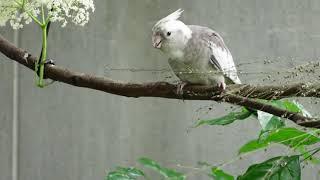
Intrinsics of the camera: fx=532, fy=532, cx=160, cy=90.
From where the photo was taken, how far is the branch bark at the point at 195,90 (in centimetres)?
60

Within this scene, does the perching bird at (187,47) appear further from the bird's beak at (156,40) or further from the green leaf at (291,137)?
the green leaf at (291,137)

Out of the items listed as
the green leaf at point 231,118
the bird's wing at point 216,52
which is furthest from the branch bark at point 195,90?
the bird's wing at point 216,52

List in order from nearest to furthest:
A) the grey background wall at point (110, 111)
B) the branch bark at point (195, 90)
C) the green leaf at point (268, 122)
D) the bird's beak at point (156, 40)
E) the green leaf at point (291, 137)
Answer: the branch bark at point (195, 90), the green leaf at point (291, 137), the green leaf at point (268, 122), the bird's beak at point (156, 40), the grey background wall at point (110, 111)

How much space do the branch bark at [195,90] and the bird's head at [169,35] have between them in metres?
0.19

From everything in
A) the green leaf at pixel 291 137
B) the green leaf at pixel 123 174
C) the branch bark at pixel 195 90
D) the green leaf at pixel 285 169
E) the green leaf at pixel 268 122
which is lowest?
the green leaf at pixel 123 174

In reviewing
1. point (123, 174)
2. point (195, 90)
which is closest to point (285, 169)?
point (195, 90)

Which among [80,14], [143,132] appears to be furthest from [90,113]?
[80,14]

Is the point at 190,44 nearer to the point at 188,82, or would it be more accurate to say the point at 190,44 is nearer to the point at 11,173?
the point at 188,82

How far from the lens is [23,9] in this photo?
0.78 metres

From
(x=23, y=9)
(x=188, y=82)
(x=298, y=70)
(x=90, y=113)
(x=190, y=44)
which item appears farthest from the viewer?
(x=90, y=113)

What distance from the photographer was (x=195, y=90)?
0.76m

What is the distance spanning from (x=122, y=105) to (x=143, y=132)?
116 mm

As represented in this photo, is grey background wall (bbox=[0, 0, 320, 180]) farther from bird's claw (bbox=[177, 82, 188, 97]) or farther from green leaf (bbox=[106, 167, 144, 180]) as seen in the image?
bird's claw (bbox=[177, 82, 188, 97])

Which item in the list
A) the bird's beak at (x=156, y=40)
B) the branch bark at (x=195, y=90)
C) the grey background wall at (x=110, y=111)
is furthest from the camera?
the grey background wall at (x=110, y=111)
